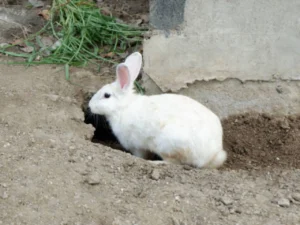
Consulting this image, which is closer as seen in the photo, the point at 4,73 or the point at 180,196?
the point at 180,196

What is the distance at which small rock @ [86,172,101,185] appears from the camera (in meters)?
4.87

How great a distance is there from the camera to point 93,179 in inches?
193

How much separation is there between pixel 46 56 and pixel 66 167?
2080 millimetres

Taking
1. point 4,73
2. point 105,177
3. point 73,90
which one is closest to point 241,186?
point 105,177

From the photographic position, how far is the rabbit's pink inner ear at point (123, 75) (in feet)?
19.0

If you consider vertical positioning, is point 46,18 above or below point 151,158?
above

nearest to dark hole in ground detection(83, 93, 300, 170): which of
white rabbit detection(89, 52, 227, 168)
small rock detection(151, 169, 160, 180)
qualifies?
white rabbit detection(89, 52, 227, 168)

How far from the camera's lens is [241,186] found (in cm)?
495

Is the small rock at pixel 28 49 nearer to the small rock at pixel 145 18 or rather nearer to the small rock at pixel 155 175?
the small rock at pixel 145 18

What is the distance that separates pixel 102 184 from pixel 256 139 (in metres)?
1.85

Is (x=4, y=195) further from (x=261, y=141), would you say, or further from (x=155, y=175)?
(x=261, y=141)

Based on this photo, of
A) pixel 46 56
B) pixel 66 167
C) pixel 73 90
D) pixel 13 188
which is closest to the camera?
pixel 13 188

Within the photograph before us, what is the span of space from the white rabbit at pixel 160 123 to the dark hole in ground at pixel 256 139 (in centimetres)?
29

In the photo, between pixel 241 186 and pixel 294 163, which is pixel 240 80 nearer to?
pixel 294 163
